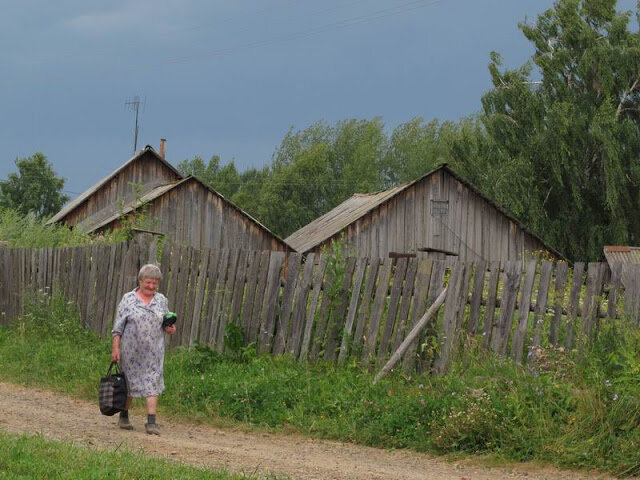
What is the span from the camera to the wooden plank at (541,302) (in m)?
8.55

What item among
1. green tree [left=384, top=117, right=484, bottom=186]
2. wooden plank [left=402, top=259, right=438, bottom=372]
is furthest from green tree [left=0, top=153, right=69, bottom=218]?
wooden plank [left=402, top=259, right=438, bottom=372]

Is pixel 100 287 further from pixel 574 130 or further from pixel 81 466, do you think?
pixel 574 130

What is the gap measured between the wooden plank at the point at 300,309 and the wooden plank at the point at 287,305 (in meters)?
0.11

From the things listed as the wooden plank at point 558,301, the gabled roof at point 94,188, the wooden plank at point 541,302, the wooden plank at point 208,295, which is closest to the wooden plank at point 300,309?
the wooden plank at point 208,295

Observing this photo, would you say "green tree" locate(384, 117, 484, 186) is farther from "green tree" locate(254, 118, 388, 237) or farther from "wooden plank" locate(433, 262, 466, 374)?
"wooden plank" locate(433, 262, 466, 374)

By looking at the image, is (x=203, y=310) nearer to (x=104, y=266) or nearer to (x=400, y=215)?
(x=104, y=266)

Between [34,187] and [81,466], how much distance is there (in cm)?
6063

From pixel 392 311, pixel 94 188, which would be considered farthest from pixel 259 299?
pixel 94 188

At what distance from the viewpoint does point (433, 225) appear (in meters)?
31.5

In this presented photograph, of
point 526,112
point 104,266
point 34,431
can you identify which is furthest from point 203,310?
point 526,112

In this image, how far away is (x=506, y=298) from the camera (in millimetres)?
8852

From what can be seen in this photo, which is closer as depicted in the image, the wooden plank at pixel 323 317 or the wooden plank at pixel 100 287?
the wooden plank at pixel 323 317

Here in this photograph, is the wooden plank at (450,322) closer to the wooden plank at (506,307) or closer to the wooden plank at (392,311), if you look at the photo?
the wooden plank at (506,307)

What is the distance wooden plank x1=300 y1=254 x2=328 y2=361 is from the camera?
33.9ft
